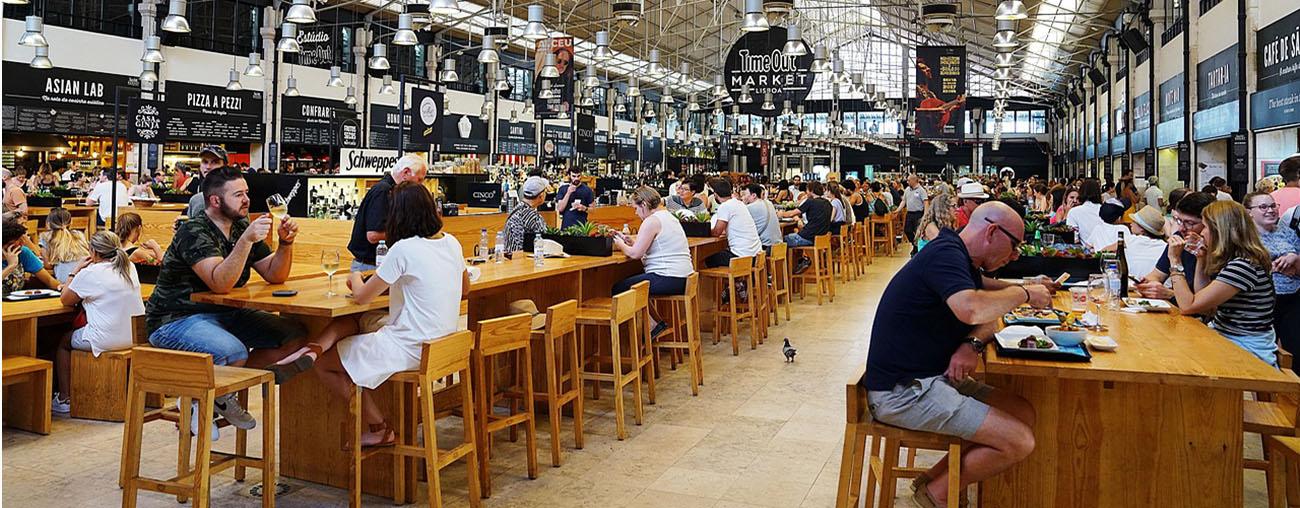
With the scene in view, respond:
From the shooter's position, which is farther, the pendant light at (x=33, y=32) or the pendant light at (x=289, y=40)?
the pendant light at (x=289, y=40)

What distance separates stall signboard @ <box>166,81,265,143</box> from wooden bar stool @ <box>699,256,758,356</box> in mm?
12121

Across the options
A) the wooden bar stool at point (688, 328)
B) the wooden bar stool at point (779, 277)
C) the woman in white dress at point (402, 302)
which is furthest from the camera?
the wooden bar stool at point (779, 277)

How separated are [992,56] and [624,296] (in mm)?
28571

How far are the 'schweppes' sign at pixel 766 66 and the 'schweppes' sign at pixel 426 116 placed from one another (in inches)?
150

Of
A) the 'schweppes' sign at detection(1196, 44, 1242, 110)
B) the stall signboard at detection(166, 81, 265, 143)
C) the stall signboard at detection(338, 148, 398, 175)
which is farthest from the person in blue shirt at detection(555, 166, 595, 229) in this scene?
the 'schweppes' sign at detection(1196, 44, 1242, 110)

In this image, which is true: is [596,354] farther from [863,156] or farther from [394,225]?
[863,156]

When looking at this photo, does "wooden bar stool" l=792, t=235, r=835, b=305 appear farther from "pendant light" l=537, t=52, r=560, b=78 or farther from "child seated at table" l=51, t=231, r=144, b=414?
"child seated at table" l=51, t=231, r=144, b=414

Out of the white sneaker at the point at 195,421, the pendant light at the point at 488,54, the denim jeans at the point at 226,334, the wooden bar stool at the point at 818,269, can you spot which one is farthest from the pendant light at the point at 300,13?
the denim jeans at the point at 226,334

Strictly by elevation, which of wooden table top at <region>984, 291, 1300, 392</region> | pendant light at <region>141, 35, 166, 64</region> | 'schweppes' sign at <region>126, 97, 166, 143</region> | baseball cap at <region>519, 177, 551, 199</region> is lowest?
wooden table top at <region>984, 291, 1300, 392</region>

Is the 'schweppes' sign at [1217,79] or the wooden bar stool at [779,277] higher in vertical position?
the 'schweppes' sign at [1217,79]

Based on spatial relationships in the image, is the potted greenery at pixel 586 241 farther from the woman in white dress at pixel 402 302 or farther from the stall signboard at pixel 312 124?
the stall signboard at pixel 312 124

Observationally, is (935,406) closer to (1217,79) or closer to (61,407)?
(61,407)

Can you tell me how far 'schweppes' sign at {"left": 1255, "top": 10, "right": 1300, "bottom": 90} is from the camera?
11086 mm

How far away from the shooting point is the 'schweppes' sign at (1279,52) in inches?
436
